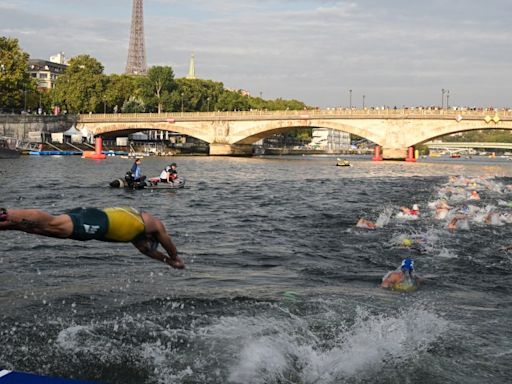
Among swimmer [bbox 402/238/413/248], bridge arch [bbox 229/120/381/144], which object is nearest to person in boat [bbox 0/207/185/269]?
swimmer [bbox 402/238/413/248]

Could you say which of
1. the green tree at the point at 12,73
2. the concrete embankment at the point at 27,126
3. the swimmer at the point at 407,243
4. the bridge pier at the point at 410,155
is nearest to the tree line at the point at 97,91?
the green tree at the point at 12,73

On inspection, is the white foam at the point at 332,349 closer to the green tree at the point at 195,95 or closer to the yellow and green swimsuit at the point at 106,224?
the yellow and green swimsuit at the point at 106,224

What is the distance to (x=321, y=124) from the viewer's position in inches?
3656

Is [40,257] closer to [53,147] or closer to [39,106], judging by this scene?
[53,147]

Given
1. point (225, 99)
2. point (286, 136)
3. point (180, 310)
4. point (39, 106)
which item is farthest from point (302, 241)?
point (286, 136)

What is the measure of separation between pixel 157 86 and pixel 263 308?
122 metres

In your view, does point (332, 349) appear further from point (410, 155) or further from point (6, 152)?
point (410, 155)

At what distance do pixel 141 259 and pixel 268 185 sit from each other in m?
29.0

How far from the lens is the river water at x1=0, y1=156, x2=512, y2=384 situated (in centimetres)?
794

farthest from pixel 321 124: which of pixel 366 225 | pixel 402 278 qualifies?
pixel 402 278

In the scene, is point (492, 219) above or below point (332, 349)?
above

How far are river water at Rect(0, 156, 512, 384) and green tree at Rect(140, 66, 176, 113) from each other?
359ft

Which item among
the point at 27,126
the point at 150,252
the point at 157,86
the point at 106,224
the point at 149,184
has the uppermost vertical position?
the point at 157,86

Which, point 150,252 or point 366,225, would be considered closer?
point 150,252
